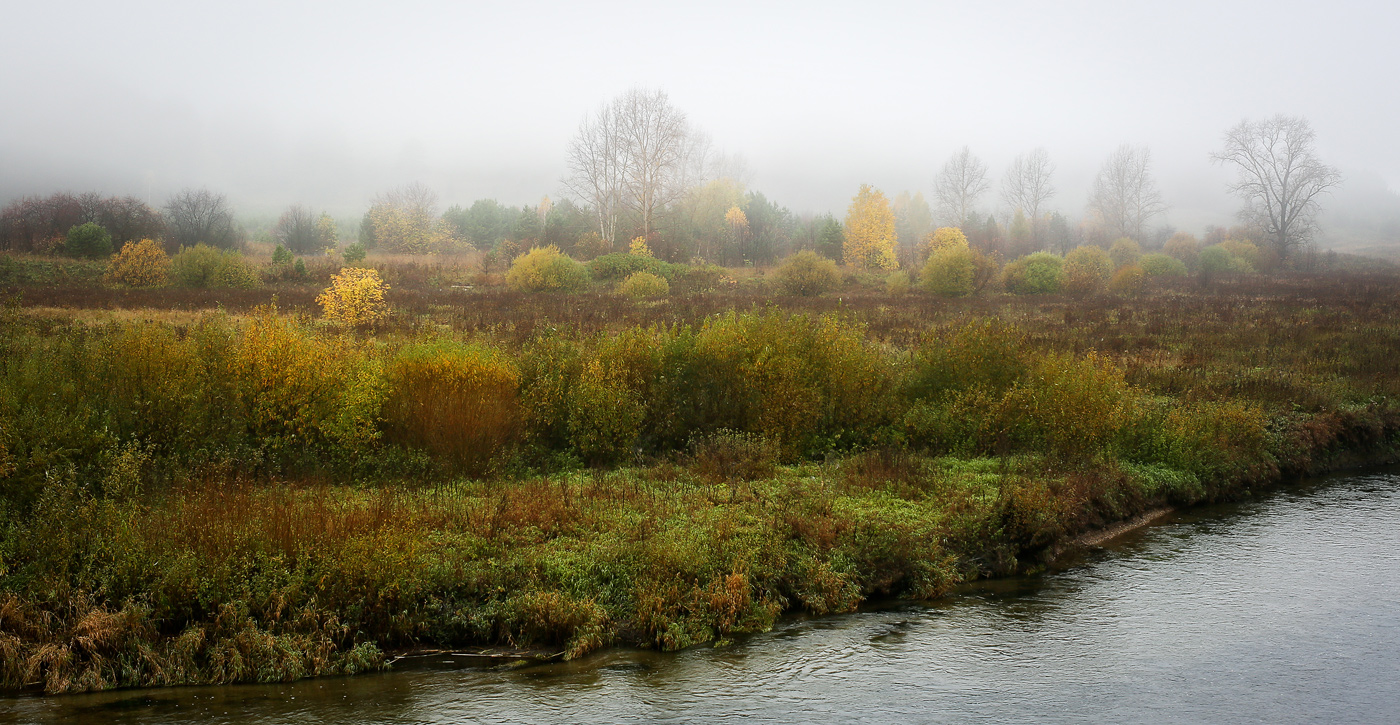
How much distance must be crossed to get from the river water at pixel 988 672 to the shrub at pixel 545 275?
113 feet

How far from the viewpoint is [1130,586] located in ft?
33.5

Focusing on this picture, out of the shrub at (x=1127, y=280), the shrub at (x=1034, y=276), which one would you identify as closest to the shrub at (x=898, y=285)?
the shrub at (x=1034, y=276)

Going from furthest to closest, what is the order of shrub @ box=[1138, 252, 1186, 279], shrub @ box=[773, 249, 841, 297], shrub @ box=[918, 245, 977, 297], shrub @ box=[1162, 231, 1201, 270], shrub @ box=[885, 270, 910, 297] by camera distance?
shrub @ box=[1162, 231, 1201, 270] → shrub @ box=[1138, 252, 1186, 279] → shrub @ box=[885, 270, 910, 297] → shrub @ box=[773, 249, 841, 297] → shrub @ box=[918, 245, 977, 297]

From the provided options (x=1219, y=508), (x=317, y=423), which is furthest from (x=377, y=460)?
(x=1219, y=508)

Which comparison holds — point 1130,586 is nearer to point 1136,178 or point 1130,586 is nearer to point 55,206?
point 55,206

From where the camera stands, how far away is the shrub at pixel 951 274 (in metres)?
43.5

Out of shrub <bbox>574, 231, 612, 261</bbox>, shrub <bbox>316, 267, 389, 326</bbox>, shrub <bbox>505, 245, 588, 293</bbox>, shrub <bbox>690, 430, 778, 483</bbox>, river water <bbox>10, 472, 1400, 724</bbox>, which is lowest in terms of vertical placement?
river water <bbox>10, 472, 1400, 724</bbox>

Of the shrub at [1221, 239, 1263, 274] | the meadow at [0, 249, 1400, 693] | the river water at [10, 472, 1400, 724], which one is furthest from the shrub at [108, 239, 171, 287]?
the shrub at [1221, 239, 1263, 274]

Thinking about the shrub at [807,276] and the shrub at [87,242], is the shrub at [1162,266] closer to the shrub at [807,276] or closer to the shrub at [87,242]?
the shrub at [807,276]

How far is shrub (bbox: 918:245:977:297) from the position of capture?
4347 cm

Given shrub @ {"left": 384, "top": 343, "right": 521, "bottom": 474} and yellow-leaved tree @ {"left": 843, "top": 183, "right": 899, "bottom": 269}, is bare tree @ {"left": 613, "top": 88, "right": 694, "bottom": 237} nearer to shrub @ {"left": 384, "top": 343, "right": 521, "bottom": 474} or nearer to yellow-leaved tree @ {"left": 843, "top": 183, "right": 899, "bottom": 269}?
yellow-leaved tree @ {"left": 843, "top": 183, "right": 899, "bottom": 269}

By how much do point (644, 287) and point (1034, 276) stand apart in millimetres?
23232

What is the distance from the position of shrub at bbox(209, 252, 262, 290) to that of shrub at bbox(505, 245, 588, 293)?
12228mm

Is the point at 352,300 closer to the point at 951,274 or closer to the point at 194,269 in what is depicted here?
the point at 194,269
